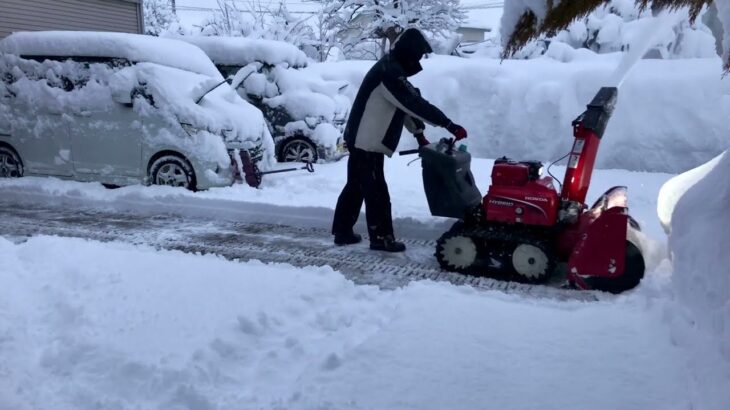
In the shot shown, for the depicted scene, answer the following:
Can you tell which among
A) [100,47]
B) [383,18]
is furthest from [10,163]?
[383,18]

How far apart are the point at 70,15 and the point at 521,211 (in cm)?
1181

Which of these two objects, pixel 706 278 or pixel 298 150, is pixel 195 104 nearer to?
pixel 298 150

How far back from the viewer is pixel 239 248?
18.6ft

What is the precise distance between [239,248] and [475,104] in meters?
7.77

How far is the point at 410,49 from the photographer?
5297 millimetres

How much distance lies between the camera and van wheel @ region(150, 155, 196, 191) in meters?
7.84

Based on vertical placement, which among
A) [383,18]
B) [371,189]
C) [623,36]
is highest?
[383,18]

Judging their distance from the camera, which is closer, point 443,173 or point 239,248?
point 443,173

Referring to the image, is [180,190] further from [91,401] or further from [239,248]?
[91,401]

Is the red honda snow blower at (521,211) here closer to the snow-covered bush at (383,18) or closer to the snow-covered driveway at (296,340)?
the snow-covered driveway at (296,340)

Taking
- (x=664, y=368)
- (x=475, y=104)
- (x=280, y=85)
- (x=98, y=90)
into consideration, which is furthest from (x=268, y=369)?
(x=475, y=104)

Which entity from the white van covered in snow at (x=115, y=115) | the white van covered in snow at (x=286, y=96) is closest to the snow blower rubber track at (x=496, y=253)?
the white van covered in snow at (x=115, y=115)

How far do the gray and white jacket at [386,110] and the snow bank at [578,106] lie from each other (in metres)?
6.08

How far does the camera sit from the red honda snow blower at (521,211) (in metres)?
4.69
